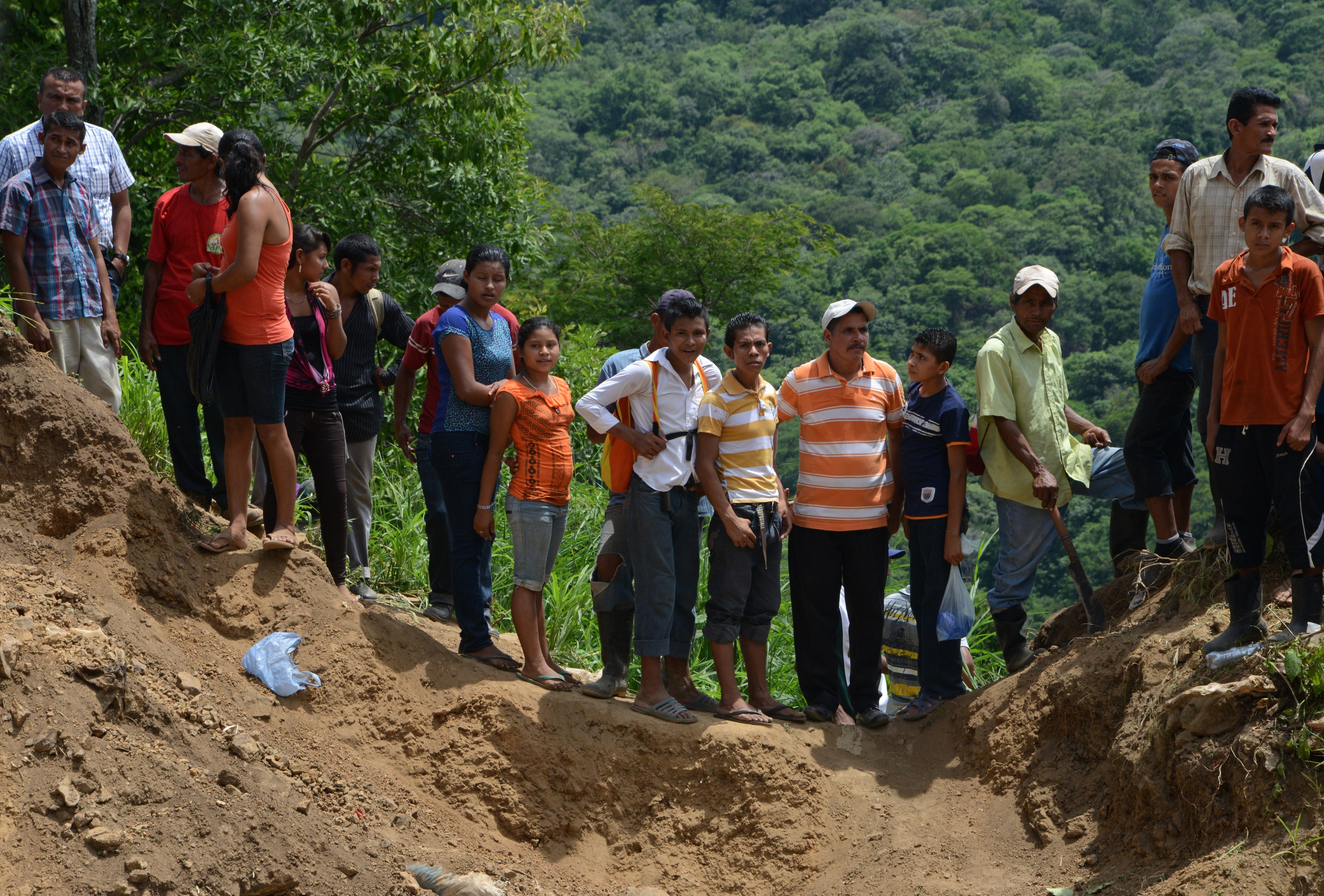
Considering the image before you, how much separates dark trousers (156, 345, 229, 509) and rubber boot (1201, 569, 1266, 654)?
3.98m

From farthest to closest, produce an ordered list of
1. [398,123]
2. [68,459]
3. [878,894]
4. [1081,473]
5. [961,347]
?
[961,347], [398,123], [1081,473], [68,459], [878,894]

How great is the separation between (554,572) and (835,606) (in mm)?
3279

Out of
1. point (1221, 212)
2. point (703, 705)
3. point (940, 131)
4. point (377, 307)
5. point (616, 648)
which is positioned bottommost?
point (940, 131)

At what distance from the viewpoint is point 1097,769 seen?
434cm

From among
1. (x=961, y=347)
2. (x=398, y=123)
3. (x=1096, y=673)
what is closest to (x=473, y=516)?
(x=1096, y=673)

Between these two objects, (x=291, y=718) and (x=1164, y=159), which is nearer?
(x=291, y=718)

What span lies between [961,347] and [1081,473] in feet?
91.5

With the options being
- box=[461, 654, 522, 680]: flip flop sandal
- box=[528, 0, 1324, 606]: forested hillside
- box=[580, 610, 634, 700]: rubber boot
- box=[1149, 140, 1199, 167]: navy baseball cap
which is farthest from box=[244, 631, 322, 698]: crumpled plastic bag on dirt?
box=[528, 0, 1324, 606]: forested hillside

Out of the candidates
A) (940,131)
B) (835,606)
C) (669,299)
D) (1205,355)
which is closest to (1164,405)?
(1205,355)

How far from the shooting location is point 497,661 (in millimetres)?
4809

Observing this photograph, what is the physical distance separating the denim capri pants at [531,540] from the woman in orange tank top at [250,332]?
3.05ft

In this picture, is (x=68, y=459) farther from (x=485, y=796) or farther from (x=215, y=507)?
(x=485, y=796)

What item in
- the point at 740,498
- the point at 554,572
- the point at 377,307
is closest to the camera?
the point at 740,498

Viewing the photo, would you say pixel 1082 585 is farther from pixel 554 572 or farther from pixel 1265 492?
pixel 554 572
